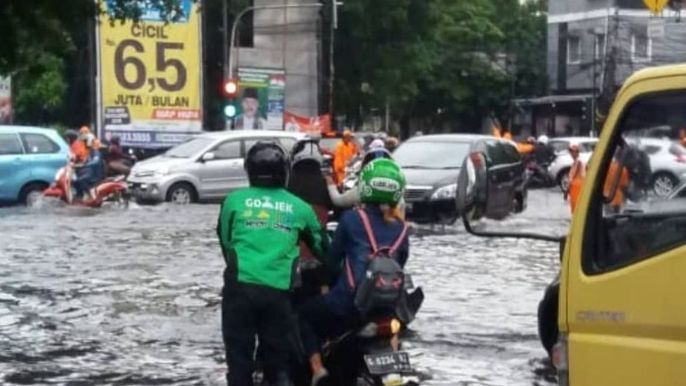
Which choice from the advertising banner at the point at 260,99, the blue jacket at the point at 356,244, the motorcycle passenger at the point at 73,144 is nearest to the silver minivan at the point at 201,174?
the motorcycle passenger at the point at 73,144

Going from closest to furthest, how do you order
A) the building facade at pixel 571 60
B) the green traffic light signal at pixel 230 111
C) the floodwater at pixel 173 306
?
the floodwater at pixel 173 306 < the green traffic light signal at pixel 230 111 < the building facade at pixel 571 60

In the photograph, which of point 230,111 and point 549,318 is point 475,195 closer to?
point 549,318

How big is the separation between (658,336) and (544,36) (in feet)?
250

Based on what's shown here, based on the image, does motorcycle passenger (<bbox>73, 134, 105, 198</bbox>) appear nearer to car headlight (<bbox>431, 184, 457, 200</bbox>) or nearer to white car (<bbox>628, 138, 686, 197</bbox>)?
car headlight (<bbox>431, 184, 457, 200</bbox>)

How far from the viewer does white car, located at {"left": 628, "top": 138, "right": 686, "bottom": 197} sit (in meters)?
6.29

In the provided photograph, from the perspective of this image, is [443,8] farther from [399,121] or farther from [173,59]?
[173,59]

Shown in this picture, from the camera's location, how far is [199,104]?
48875 mm

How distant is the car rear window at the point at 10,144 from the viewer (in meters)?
34.2

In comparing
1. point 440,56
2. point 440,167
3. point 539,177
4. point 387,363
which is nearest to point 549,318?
point 387,363

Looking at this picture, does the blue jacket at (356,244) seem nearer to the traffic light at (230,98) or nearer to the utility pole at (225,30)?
the traffic light at (230,98)

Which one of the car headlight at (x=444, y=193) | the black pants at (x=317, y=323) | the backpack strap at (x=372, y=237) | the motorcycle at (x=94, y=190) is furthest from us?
the motorcycle at (x=94, y=190)

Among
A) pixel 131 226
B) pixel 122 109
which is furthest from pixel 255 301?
pixel 122 109

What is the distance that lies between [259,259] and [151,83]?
39.5 metres

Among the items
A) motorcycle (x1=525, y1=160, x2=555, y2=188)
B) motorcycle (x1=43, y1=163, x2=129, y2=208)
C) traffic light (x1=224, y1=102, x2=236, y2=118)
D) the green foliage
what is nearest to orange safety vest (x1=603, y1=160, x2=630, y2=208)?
motorcycle (x1=43, y1=163, x2=129, y2=208)
